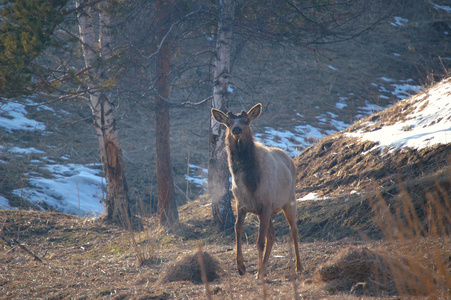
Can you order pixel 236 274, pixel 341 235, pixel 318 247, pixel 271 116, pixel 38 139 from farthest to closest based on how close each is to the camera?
pixel 271 116, pixel 38 139, pixel 341 235, pixel 318 247, pixel 236 274

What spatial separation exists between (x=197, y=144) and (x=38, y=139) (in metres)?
7.20

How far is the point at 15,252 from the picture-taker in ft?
28.2

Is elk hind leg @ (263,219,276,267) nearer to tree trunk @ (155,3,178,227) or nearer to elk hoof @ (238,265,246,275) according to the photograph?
elk hoof @ (238,265,246,275)

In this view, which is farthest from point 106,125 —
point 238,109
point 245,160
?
point 238,109

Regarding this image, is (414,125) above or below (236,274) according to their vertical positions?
above

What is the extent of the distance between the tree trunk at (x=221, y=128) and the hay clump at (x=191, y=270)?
4.15 m

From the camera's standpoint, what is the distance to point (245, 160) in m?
6.44

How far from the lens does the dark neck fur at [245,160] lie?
20.7 feet

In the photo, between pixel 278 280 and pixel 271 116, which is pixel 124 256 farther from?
pixel 271 116

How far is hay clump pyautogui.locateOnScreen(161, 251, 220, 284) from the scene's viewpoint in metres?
5.84

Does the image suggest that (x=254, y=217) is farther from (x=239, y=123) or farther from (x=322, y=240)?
(x=239, y=123)

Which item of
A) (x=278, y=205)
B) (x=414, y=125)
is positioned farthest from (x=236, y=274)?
(x=414, y=125)

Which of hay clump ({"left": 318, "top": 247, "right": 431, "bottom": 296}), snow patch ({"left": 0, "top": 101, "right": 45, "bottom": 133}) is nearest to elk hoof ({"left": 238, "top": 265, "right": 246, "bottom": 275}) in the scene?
hay clump ({"left": 318, "top": 247, "right": 431, "bottom": 296})

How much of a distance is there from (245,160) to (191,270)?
6.39 ft
